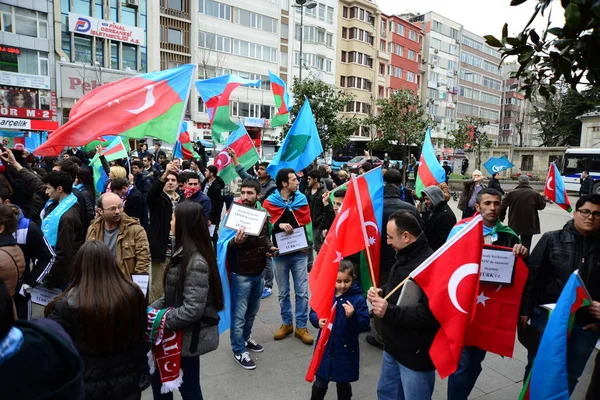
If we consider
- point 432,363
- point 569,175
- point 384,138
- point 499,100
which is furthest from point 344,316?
point 499,100

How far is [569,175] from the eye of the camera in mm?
28438

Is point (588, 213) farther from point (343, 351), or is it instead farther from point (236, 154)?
point (236, 154)

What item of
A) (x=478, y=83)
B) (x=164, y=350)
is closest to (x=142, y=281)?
(x=164, y=350)

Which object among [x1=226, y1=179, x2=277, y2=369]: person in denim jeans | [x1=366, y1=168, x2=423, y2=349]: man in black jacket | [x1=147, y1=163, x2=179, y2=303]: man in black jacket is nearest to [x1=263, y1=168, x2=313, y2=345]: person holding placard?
[x1=226, y1=179, x2=277, y2=369]: person in denim jeans

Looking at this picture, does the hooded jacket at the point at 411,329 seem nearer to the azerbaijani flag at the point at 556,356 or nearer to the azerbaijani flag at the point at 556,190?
the azerbaijani flag at the point at 556,356

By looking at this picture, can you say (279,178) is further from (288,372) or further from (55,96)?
(55,96)

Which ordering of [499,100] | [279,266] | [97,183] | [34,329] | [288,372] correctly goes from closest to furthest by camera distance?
[34,329] < [288,372] < [279,266] < [97,183] < [499,100]

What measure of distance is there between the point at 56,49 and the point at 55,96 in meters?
3.47

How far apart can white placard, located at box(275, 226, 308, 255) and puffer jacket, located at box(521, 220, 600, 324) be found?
245 centimetres

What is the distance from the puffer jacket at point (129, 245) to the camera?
4191mm

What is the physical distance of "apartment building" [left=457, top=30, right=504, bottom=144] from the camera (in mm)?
74500

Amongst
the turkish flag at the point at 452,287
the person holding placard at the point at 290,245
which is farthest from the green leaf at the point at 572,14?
the person holding placard at the point at 290,245

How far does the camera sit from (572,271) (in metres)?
3.44

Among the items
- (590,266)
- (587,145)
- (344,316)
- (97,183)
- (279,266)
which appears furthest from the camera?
(587,145)
